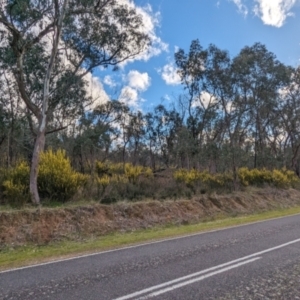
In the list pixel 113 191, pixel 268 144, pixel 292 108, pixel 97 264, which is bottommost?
pixel 97 264

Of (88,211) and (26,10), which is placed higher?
(26,10)

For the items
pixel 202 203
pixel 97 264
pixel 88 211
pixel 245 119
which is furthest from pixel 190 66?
pixel 97 264

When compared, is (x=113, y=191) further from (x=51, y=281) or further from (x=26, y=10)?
(x=51, y=281)

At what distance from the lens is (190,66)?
31.1m

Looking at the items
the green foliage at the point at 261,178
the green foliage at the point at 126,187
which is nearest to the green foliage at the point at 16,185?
the green foliage at the point at 126,187

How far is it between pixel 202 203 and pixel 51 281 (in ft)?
51.7

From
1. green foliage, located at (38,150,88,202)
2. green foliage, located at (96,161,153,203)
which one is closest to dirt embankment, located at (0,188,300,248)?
green foliage, located at (96,161,153,203)

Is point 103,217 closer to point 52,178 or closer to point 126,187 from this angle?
point 52,178

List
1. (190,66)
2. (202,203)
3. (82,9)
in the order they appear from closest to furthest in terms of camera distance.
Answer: (82,9) < (202,203) < (190,66)

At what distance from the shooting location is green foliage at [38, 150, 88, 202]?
15523mm

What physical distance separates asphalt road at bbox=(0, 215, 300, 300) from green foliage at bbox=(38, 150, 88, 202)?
7.18 metres

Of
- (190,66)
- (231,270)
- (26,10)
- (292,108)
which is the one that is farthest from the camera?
(292,108)

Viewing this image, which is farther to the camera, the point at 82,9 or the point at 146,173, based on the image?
the point at 146,173

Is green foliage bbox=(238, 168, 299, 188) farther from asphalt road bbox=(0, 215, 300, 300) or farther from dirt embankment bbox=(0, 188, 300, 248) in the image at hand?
asphalt road bbox=(0, 215, 300, 300)
